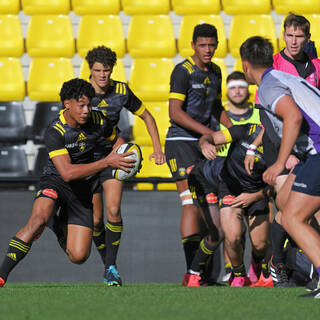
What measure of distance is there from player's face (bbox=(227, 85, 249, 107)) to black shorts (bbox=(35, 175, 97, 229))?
2449 millimetres

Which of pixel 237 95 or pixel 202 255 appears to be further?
pixel 237 95

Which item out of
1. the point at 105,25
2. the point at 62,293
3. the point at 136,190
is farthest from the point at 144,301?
the point at 105,25

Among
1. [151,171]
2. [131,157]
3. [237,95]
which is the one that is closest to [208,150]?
[131,157]

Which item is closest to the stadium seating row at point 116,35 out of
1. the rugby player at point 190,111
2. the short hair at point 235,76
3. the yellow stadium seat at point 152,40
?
the yellow stadium seat at point 152,40

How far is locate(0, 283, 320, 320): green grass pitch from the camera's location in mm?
3806

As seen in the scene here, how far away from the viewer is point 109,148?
6.25 m

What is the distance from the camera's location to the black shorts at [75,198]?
19.6 feet

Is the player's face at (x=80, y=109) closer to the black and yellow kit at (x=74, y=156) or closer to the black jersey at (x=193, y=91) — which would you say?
the black and yellow kit at (x=74, y=156)

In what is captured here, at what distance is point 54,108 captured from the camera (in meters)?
8.35

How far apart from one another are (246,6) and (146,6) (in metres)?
1.17

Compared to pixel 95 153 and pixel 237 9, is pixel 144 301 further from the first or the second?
pixel 237 9

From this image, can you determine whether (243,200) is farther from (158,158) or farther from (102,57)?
(102,57)

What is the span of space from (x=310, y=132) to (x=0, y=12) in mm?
5738

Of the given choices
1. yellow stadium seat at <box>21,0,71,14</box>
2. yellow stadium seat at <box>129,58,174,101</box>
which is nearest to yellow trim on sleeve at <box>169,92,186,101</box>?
yellow stadium seat at <box>129,58,174,101</box>
